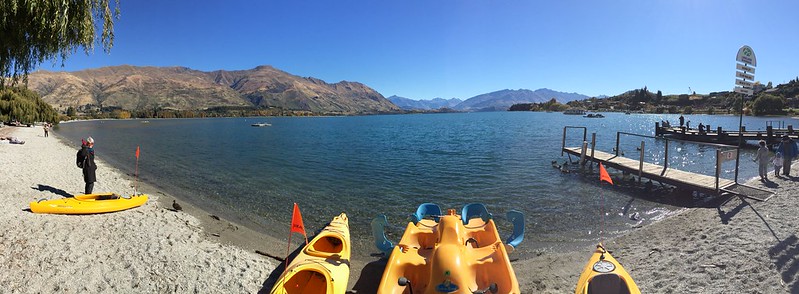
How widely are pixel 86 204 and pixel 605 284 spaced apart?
52.4 feet

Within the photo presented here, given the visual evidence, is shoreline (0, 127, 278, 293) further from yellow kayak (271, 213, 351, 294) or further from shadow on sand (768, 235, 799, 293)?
shadow on sand (768, 235, 799, 293)

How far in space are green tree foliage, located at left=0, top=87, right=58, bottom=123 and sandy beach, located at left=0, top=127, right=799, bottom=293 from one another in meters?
69.9

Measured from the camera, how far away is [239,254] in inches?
398

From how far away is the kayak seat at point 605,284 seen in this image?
682 cm

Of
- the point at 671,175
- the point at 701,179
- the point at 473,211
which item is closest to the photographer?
the point at 473,211

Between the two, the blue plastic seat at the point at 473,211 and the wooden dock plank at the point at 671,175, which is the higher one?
the wooden dock plank at the point at 671,175

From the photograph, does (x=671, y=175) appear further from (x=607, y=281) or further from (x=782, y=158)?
(x=607, y=281)

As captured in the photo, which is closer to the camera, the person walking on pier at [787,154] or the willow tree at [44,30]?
the willow tree at [44,30]

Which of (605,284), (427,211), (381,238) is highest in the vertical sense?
(605,284)

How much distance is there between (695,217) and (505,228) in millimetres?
7392

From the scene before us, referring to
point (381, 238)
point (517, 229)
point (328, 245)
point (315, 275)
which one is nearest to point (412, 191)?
point (517, 229)

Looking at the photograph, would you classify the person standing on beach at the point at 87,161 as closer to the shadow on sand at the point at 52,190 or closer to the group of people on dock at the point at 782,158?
the shadow on sand at the point at 52,190

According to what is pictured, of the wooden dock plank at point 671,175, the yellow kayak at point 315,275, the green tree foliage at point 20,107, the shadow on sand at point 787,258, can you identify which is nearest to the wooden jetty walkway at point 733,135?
the wooden dock plank at point 671,175

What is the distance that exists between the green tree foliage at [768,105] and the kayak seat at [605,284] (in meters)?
182
